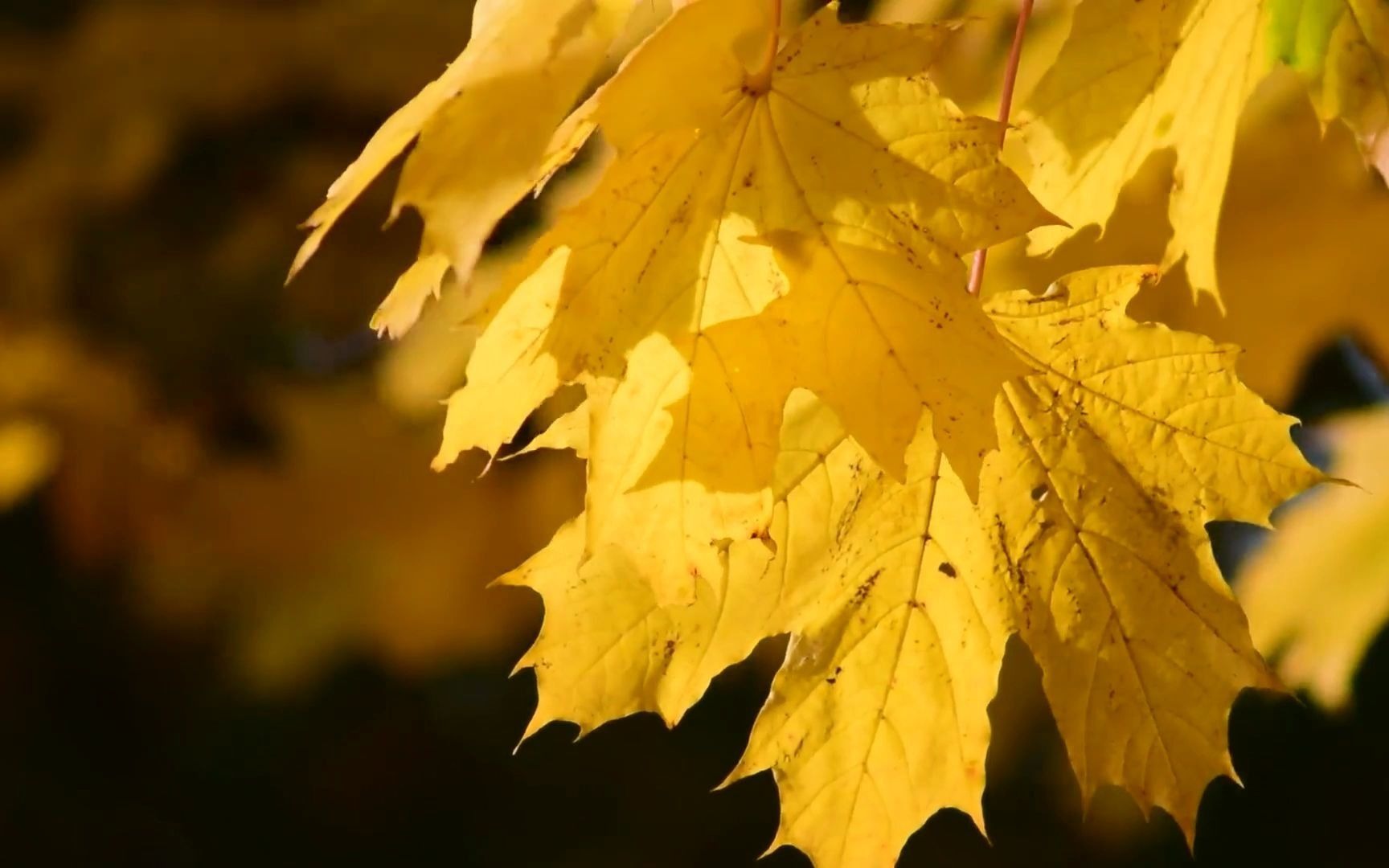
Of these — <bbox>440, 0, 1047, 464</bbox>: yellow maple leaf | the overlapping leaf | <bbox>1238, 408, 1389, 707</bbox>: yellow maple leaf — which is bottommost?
<bbox>1238, 408, 1389, 707</bbox>: yellow maple leaf

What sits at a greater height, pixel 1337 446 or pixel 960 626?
pixel 960 626

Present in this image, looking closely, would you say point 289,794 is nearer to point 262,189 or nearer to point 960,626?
point 262,189

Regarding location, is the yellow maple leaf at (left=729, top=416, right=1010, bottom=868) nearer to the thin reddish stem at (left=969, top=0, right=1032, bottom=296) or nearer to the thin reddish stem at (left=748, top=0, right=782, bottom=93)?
the thin reddish stem at (left=969, top=0, right=1032, bottom=296)

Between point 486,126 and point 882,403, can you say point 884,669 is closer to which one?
point 882,403

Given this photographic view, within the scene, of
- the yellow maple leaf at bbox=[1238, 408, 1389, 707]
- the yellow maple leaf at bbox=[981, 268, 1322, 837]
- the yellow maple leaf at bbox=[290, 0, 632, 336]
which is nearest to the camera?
the yellow maple leaf at bbox=[290, 0, 632, 336]

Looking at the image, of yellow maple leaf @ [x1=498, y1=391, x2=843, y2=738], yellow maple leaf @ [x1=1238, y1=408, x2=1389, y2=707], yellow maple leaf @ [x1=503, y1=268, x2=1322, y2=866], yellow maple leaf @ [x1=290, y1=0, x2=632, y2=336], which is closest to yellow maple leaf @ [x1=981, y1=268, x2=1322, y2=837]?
yellow maple leaf @ [x1=503, y1=268, x2=1322, y2=866]

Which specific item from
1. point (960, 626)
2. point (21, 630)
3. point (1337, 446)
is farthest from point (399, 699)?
point (960, 626)

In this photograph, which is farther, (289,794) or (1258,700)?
(289,794)
